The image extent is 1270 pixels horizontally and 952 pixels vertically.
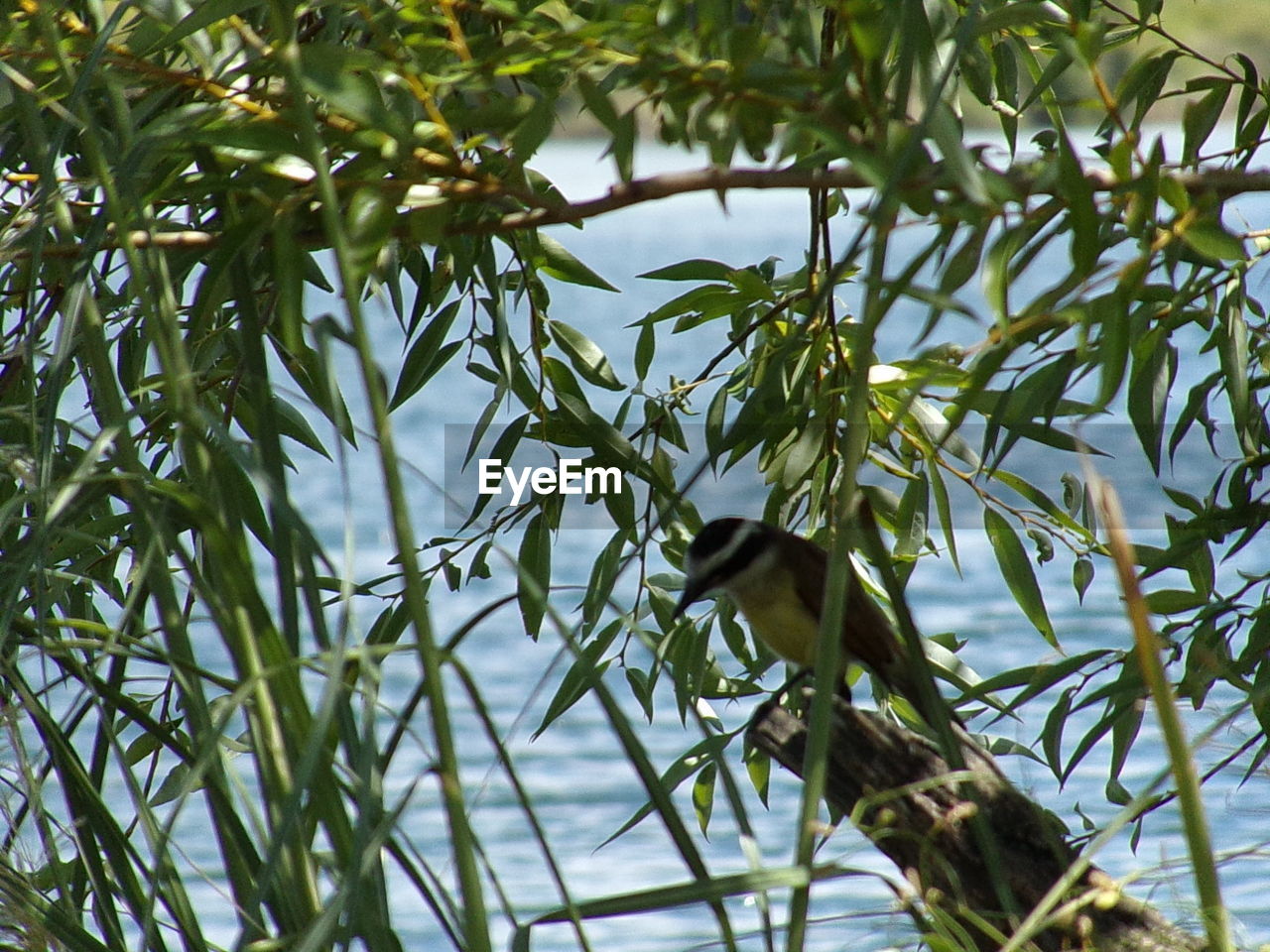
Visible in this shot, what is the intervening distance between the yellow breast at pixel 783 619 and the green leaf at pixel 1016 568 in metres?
0.23

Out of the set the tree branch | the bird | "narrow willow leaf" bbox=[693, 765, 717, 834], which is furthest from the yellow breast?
the tree branch

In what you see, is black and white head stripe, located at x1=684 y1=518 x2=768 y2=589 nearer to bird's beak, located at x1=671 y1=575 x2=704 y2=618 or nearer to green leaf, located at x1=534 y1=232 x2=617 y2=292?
bird's beak, located at x1=671 y1=575 x2=704 y2=618

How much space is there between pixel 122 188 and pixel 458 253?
1.42ft

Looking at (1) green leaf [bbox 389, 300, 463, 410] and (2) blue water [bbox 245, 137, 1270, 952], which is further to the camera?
(1) green leaf [bbox 389, 300, 463, 410]

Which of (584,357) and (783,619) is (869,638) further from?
(584,357)

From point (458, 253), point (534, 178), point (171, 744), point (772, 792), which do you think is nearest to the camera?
point (171, 744)

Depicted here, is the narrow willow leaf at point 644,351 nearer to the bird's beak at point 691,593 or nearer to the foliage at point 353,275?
the bird's beak at point 691,593

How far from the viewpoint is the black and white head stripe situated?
142cm

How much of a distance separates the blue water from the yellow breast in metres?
0.20

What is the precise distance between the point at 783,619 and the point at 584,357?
0.42m

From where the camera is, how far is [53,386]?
0.78 metres

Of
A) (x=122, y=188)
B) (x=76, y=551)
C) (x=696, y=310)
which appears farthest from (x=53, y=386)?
(x=696, y=310)

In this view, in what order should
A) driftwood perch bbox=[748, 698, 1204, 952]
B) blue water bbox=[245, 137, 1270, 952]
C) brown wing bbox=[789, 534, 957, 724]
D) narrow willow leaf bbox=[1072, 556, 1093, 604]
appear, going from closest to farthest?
driftwood perch bbox=[748, 698, 1204, 952]
blue water bbox=[245, 137, 1270, 952]
brown wing bbox=[789, 534, 957, 724]
narrow willow leaf bbox=[1072, 556, 1093, 604]

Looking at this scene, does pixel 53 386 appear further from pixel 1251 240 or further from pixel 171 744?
pixel 1251 240
